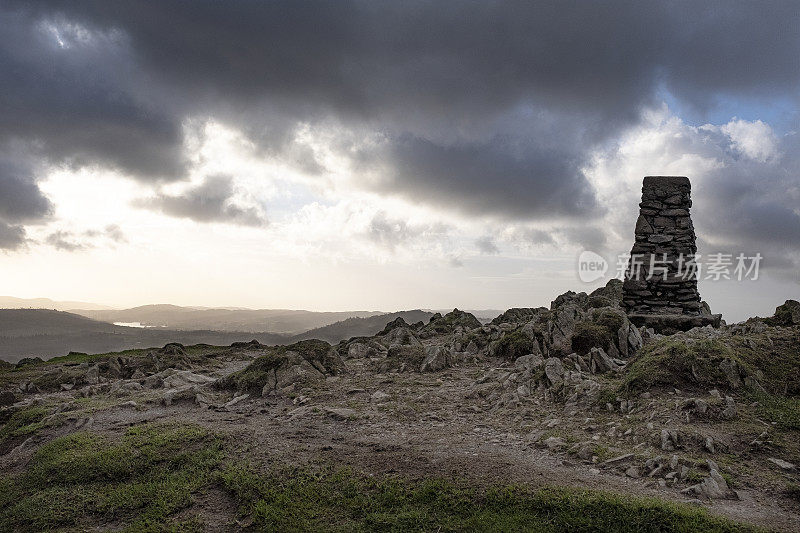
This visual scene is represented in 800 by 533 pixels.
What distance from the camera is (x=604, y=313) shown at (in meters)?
17.4

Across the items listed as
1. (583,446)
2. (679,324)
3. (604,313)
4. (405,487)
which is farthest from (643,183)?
(405,487)

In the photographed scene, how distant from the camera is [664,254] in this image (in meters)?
21.6

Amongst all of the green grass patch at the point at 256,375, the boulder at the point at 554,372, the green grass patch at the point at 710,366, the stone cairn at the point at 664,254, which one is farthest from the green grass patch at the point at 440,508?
the stone cairn at the point at 664,254

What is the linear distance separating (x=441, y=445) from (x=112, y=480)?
645 cm

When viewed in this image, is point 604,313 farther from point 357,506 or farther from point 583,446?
point 357,506

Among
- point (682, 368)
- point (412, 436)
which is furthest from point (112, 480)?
point (682, 368)

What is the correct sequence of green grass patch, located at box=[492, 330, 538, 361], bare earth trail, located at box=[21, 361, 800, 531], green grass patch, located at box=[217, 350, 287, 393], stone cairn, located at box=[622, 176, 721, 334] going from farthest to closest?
stone cairn, located at box=[622, 176, 721, 334] → green grass patch, located at box=[492, 330, 538, 361] → green grass patch, located at box=[217, 350, 287, 393] → bare earth trail, located at box=[21, 361, 800, 531]

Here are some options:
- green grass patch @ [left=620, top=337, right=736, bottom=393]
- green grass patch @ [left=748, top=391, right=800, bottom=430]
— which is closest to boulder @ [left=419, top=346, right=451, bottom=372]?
green grass patch @ [left=620, top=337, right=736, bottom=393]

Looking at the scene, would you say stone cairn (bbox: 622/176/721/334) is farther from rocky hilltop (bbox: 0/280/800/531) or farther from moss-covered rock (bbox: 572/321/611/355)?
moss-covered rock (bbox: 572/321/611/355)

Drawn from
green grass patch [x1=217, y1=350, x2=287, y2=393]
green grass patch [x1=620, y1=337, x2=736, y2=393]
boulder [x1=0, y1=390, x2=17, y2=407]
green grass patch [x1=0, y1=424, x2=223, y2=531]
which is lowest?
boulder [x1=0, y1=390, x2=17, y2=407]

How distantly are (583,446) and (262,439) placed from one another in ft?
21.8

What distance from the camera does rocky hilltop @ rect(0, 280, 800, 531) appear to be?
6.82m

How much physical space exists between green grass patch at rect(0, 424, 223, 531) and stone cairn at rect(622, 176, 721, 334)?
1941cm

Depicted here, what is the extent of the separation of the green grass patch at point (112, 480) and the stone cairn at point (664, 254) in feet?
63.7
